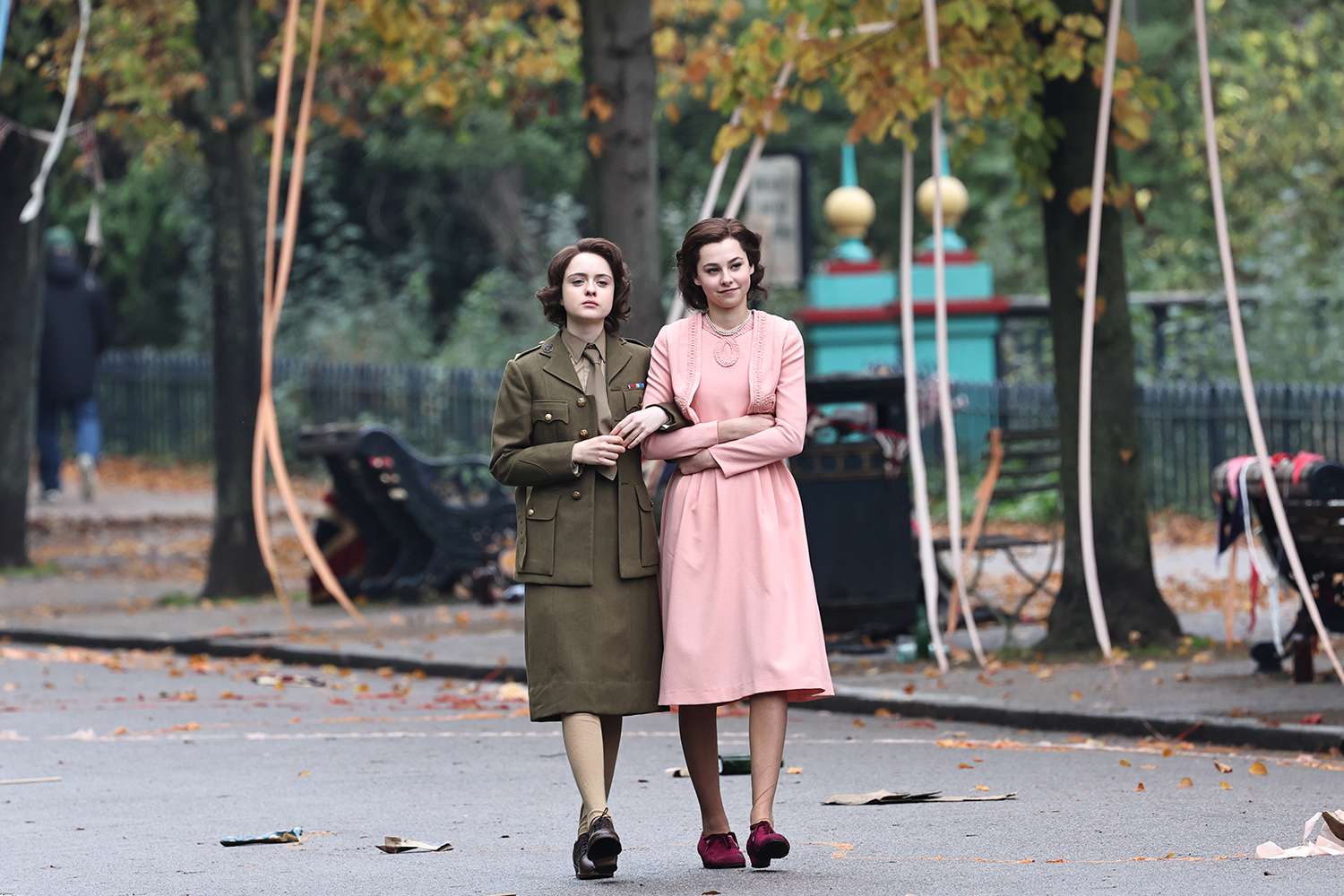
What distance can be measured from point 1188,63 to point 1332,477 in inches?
861

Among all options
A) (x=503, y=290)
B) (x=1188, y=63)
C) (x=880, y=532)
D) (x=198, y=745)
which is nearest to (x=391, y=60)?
(x=880, y=532)

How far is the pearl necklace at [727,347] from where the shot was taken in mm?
6523

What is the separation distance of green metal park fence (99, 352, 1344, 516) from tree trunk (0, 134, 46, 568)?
6765mm

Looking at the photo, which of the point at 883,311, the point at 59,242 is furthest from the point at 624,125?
the point at 59,242

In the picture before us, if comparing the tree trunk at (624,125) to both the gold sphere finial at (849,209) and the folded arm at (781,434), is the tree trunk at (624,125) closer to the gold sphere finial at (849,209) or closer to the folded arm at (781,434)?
the folded arm at (781,434)

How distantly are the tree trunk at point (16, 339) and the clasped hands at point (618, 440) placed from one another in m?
13.0

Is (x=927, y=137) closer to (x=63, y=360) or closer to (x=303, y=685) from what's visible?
(x=63, y=360)

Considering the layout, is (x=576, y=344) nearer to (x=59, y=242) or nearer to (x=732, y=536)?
(x=732, y=536)

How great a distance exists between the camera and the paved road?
6309 millimetres

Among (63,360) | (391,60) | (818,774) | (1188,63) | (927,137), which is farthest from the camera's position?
(1188,63)

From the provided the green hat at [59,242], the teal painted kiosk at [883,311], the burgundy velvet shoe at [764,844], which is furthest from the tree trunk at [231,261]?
the burgundy velvet shoe at [764,844]

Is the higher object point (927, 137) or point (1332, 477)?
point (927, 137)

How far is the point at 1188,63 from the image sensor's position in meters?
31.1

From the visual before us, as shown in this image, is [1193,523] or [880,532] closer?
[880,532]
